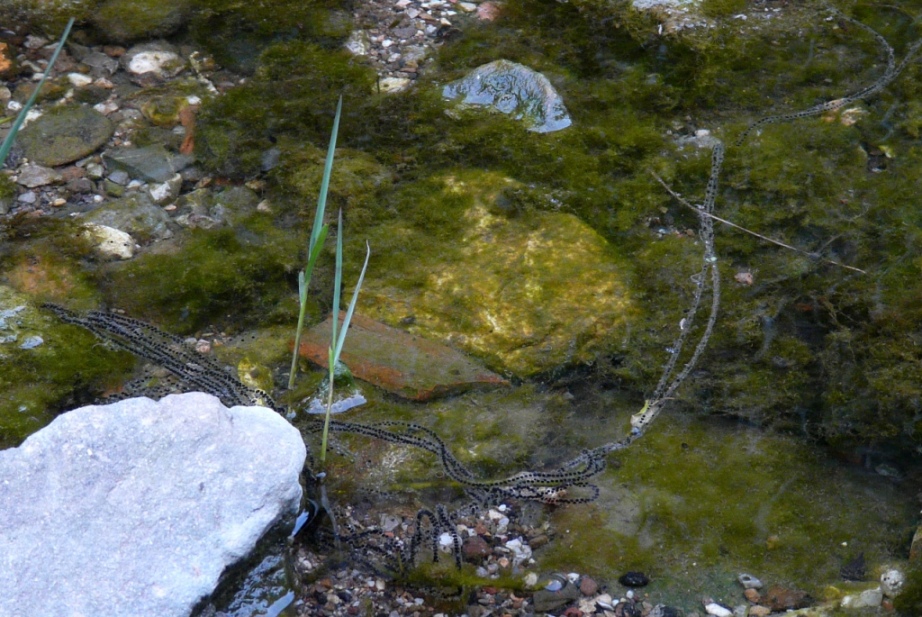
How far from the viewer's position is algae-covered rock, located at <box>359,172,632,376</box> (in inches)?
110

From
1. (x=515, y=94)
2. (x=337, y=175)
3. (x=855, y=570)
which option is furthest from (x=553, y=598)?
(x=515, y=94)

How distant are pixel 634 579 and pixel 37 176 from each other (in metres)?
2.69

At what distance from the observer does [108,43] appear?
4.00m

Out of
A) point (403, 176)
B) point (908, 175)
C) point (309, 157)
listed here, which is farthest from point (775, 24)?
point (309, 157)

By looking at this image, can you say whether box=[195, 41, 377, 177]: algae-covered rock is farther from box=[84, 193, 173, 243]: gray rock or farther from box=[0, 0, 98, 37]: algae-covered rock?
box=[0, 0, 98, 37]: algae-covered rock

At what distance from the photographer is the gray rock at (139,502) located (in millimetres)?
1765

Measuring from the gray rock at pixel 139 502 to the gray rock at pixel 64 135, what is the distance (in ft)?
6.06

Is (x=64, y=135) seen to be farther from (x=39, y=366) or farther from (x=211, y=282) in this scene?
(x=39, y=366)

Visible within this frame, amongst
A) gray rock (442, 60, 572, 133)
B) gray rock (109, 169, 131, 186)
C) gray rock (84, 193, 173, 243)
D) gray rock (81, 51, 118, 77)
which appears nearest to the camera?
gray rock (84, 193, 173, 243)

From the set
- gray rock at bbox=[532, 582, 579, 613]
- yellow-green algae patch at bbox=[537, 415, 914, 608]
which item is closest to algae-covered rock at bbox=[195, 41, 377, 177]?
yellow-green algae patch at bbox=[537, 415, 914, 608]

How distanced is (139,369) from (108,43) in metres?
2.04

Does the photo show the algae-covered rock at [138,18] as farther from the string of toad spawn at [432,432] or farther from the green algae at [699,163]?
the string of toad spawn at [432,432]

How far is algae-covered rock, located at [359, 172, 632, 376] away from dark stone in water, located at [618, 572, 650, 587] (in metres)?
0.72

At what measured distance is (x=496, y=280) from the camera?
296cm
